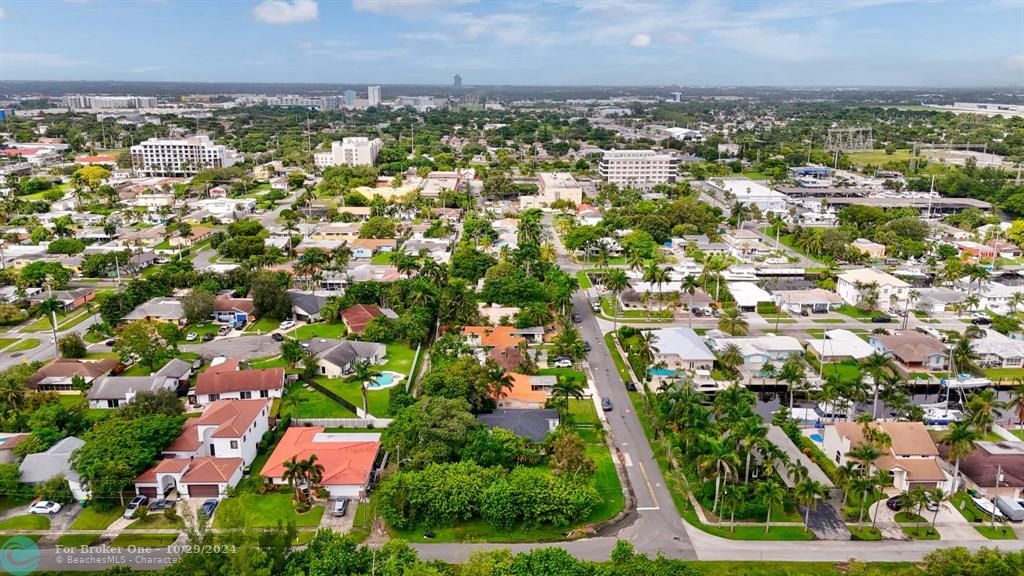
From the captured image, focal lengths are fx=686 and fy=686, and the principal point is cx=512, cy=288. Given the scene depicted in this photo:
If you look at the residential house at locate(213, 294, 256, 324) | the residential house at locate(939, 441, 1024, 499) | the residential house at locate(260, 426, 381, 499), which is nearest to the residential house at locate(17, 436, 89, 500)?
the residential house at locate(260, 426, 381, 499)

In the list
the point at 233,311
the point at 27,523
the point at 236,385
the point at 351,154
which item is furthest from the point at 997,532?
the point at 351,154

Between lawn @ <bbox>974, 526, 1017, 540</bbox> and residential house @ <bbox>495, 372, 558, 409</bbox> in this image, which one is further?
residential house @ <bbox>495, 372, 558, 409</bbox>

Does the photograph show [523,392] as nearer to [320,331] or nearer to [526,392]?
[526,392]

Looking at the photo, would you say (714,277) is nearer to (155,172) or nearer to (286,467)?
(286,467)

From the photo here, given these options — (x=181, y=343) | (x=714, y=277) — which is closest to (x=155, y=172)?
(x=181, y=343)

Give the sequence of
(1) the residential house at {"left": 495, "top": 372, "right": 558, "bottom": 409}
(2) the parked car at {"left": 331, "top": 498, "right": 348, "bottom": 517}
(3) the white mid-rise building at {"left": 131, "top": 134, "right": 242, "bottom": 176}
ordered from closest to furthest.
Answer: (2) the parked car at {"left": 331, "top": 498, "right": 348, "bottom": 517} → (1) the residential house at {"left": 495, "top": 372, "right": 558, "bottom": 409} → (3) the white mid-rise building at {"left": 131, "top": 134, "right": 242, "bottom": 176}

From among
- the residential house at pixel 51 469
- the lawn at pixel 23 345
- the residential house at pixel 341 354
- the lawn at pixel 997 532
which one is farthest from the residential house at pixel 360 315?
the lawn at pixel 997 532

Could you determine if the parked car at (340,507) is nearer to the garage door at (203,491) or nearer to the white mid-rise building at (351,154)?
the garage door at (203,491)

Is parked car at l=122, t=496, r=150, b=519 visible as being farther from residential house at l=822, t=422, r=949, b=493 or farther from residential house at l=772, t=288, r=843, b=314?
residential house at l=772, t=288, r=843, b=314
